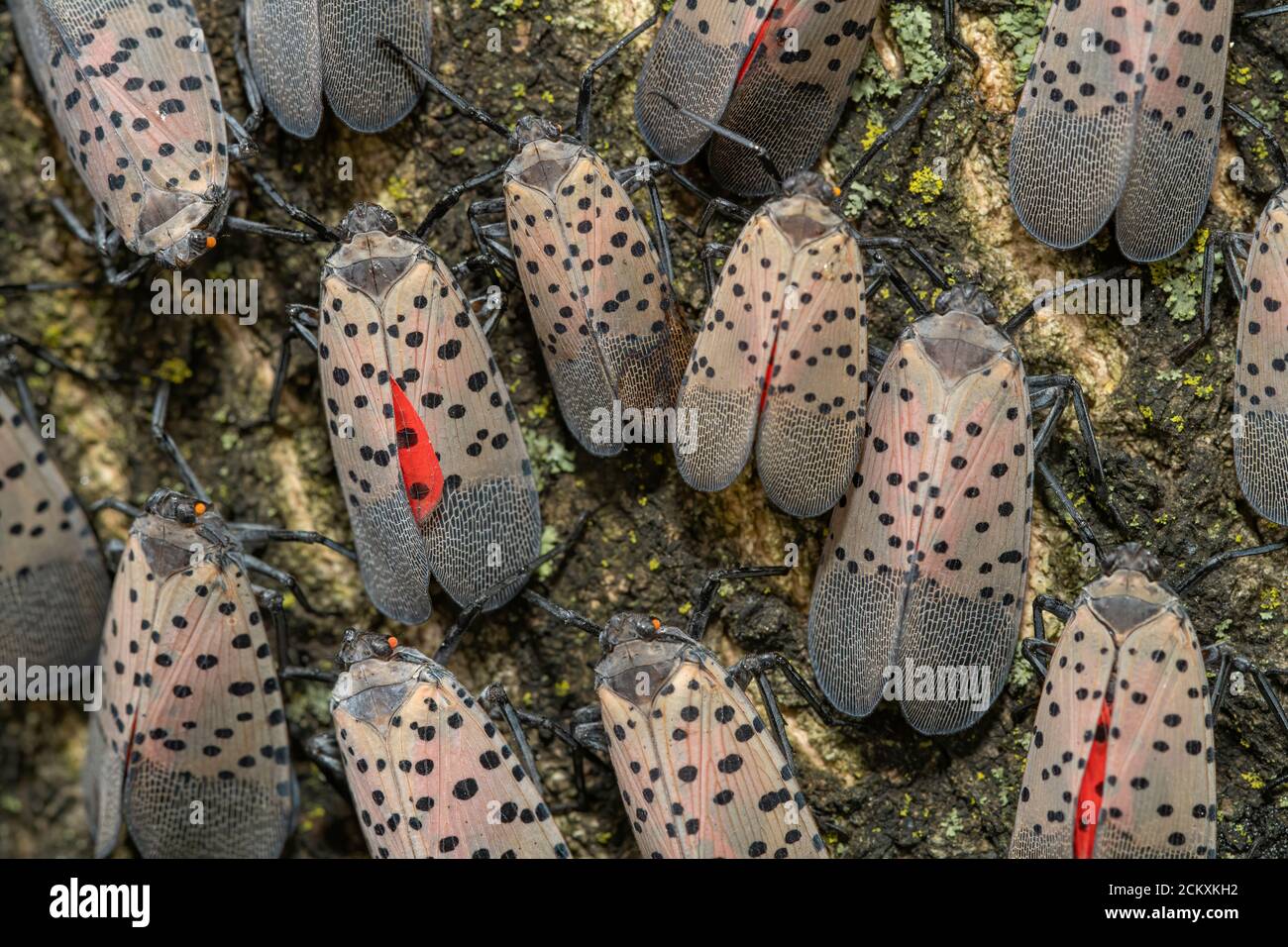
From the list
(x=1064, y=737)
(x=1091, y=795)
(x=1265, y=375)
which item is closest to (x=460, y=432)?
(x=1064, y=737)

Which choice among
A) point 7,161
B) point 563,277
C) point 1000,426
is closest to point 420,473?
point 563,277

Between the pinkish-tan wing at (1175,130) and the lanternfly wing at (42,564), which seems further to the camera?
the lanternfly wing at (42,564)

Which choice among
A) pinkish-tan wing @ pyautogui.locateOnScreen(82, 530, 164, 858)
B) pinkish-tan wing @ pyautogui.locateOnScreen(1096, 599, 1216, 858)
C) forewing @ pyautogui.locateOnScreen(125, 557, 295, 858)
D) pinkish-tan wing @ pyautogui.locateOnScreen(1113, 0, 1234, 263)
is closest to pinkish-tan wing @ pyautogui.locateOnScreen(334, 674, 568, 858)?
forewing @ pyautogui.locateOnScreen(125, 557, 295, 858)

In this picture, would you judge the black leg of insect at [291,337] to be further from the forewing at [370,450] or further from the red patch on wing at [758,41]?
the red patch on wing at [758,41]

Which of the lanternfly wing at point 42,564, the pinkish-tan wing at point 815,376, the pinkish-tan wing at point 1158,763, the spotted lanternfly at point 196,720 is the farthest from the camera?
the lanternfly wing at point 42,564

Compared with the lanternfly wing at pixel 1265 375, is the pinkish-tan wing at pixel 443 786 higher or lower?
lower

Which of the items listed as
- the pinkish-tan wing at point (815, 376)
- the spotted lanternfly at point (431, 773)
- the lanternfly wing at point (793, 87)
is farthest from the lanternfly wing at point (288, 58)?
the spotted lanternfly at point (431, 773)
